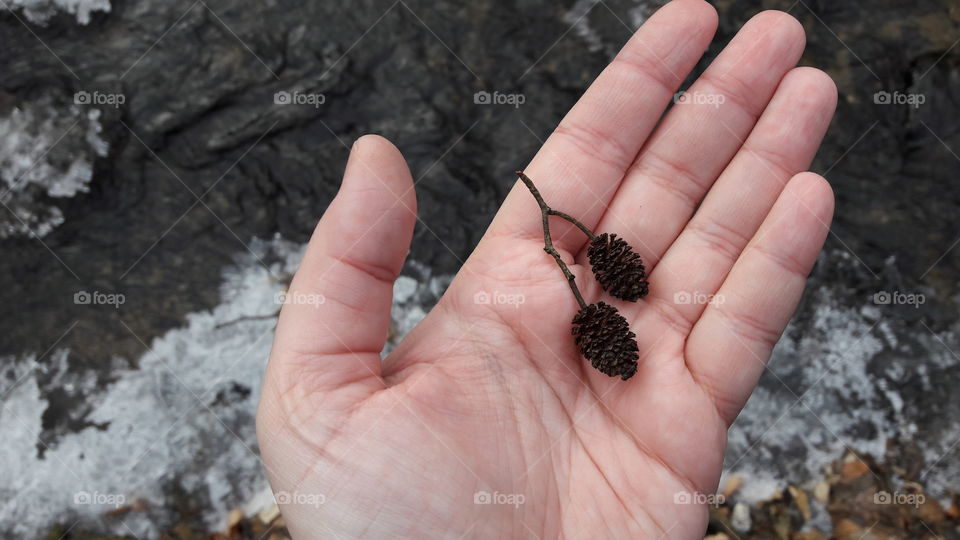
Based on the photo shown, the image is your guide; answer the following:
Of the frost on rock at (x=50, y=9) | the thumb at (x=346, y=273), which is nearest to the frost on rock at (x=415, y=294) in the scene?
the thumb at (x=346, y=273)

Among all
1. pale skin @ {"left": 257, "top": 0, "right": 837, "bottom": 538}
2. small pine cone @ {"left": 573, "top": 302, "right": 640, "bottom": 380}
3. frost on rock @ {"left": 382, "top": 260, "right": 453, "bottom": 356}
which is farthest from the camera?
frost on rock @ {"left": 382, "top": 260, "right": 453, "bottom": 356}

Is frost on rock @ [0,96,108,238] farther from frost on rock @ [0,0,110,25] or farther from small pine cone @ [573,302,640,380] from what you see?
small pine cone @ [573,302,640,380]

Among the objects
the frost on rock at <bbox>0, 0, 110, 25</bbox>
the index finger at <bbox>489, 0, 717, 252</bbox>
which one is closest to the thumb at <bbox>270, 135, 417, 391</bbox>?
the index finger at <bbox>489, 0, 717, 252</bbox>

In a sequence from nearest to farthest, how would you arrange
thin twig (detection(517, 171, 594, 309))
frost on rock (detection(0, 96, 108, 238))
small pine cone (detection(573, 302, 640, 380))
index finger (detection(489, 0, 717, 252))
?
1. small pine cone (detection(573, 302, 640, 380))
2. thin twig (detection(517, 171, 594, 309))
3. index finger (detection(489, 0, 717, 252))
4. frost on rock (detection(0, 96, 108, 238))

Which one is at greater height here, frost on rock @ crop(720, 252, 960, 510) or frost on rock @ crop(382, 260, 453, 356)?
frost on rock @ crop(382, 260, 453, 356)

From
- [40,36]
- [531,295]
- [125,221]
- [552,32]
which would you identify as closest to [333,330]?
[531,295]

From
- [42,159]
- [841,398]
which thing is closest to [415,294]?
[42,159]

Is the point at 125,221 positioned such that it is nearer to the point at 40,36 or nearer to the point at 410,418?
the point at 40,36
